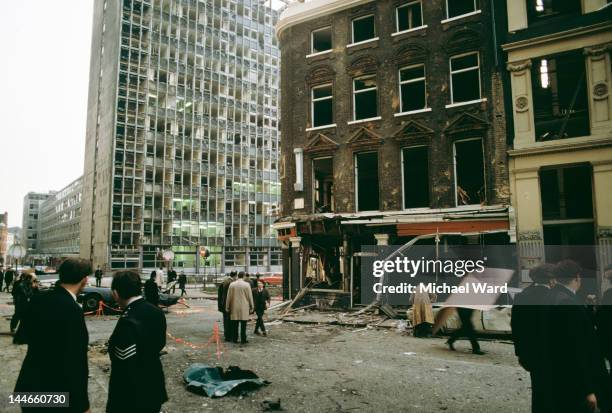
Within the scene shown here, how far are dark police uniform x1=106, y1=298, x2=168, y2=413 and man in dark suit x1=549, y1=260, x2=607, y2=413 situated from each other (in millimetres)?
3454

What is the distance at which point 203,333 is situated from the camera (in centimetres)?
1205

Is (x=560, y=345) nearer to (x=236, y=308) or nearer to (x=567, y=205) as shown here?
(x=236, y=308)

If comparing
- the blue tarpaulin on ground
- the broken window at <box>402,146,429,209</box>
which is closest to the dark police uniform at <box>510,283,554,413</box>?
the blue tarpaulin on ground

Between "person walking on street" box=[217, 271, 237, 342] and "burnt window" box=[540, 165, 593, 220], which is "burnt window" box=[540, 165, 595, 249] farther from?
"person walking on street" box=[217, 271, 237, 342]

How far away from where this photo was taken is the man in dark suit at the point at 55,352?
299 centimetres

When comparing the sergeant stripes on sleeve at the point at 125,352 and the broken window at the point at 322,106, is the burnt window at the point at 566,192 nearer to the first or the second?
the broken window at the point at 322,106

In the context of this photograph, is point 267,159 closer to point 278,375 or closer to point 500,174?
point 500,174

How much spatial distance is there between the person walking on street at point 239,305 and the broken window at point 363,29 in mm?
14281

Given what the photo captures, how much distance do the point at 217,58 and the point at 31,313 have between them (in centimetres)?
6004

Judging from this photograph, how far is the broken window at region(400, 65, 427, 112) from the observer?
59.8 feet

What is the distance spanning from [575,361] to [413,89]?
53.6ft

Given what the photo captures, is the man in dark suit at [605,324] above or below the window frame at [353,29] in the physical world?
below

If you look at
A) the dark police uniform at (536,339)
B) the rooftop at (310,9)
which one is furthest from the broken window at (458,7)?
the dark police uniform at (536,339)

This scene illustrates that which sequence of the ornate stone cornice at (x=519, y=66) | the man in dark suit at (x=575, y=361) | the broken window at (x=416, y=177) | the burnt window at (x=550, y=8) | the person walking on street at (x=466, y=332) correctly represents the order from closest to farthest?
the man in dark suit at (x=575, y=361) → the person walking on street at (x=466, y=332) → the burnt window at (x=550, y=8) → the ornate stone cornice at (x=519, y=66) → the broken window at (x=416, y=177)
